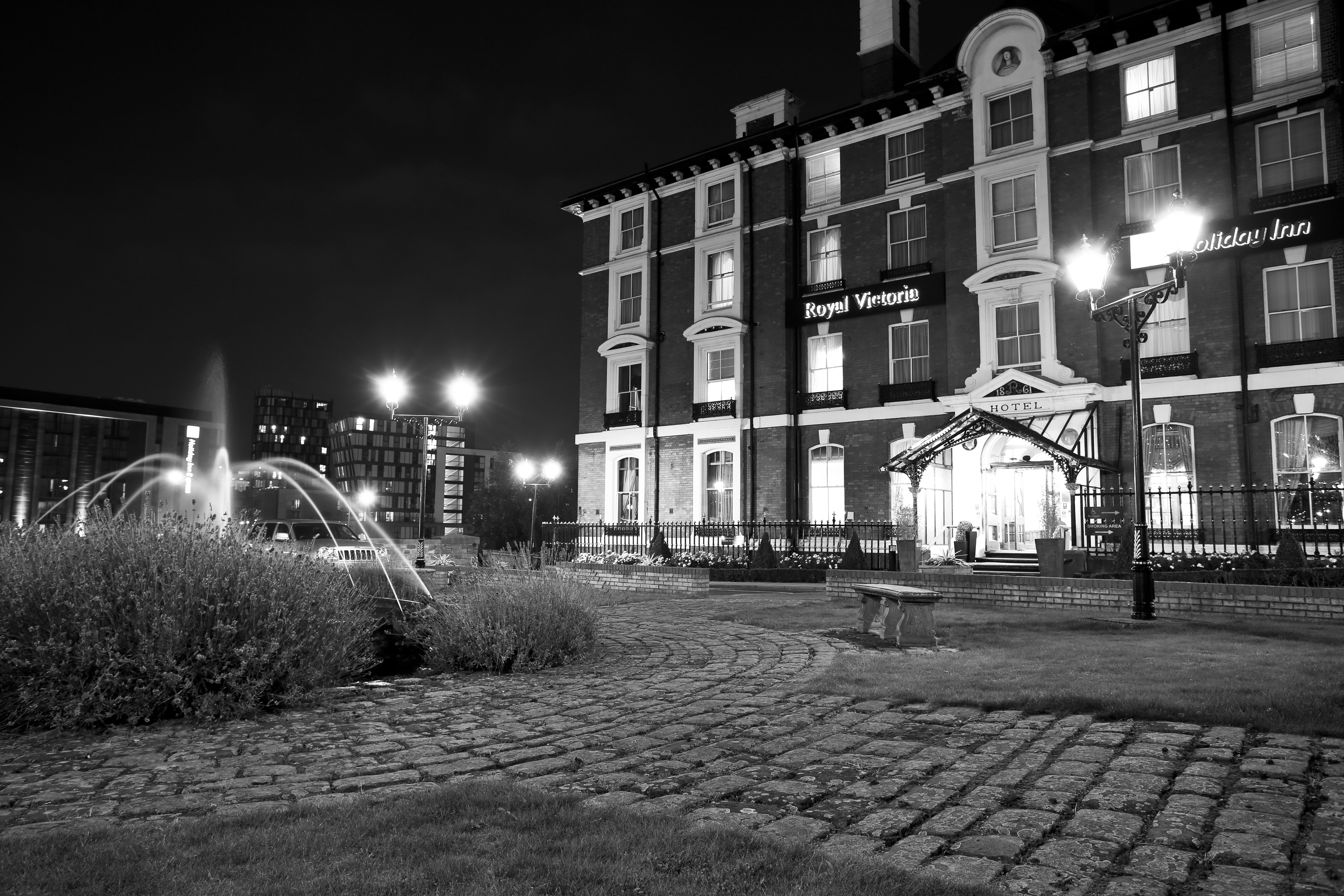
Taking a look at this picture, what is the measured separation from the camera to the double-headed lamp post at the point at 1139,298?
12.7 m

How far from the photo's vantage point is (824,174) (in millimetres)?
31406

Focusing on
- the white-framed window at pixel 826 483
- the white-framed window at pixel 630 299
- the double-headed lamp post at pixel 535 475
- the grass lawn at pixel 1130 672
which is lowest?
the grass lawn at pixel 1130 672

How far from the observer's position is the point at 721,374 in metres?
32.7

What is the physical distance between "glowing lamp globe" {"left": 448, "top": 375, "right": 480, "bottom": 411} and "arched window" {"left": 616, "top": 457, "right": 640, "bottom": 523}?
807 centimetres

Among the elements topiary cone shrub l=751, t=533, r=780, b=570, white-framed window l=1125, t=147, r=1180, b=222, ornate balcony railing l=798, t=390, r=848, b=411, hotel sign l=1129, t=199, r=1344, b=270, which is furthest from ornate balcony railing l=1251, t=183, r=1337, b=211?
topiary cone shrub l=751, t=533, r=780, b=570

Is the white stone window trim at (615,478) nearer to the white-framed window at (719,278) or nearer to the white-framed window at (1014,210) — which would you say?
the white-framed window at (719,278)

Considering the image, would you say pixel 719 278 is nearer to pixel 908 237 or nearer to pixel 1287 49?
pixel 908 237

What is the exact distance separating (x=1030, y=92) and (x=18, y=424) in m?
128

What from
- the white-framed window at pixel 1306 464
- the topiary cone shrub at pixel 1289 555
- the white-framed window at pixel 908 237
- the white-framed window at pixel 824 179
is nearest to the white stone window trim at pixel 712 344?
the white-framed window at pixel 824 179

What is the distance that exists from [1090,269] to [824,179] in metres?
18.4

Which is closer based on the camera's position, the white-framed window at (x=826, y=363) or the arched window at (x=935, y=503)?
the arched window at (x=935, y=503)

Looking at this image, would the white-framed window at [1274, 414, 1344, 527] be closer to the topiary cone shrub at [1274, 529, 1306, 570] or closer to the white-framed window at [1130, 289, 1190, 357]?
the white-framed window at [1130, 289, 1190, 357]

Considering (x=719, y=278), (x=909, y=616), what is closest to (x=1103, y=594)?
(x=909, y=616)

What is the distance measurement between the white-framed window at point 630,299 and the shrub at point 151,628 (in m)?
28.0
